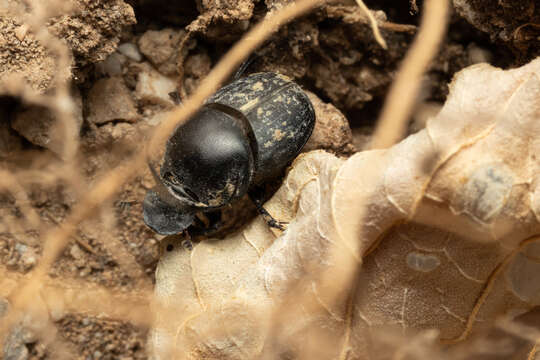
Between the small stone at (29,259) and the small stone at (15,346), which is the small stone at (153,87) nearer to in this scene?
the small stone at (29,259)

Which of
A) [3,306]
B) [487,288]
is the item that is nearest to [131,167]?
[3,306]

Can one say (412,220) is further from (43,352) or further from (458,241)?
(43,352)

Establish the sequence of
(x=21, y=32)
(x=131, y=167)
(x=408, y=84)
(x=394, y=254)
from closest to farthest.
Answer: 1. (x=408, y=84)
2. (x=394, y=254)
3. (x=21, y=32)
4. (x=131, y=167)

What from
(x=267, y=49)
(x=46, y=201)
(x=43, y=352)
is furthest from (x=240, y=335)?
(x=267, y=49)

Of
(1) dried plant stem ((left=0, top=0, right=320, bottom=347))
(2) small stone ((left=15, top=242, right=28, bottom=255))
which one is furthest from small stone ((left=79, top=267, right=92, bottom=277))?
(2) small stone ((left=15, top=242, right=28, bottom=255))

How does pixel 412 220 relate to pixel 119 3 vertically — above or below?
below

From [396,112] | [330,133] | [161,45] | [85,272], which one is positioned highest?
[396,112]

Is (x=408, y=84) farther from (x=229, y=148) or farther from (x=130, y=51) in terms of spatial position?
(x=130, y=51)
